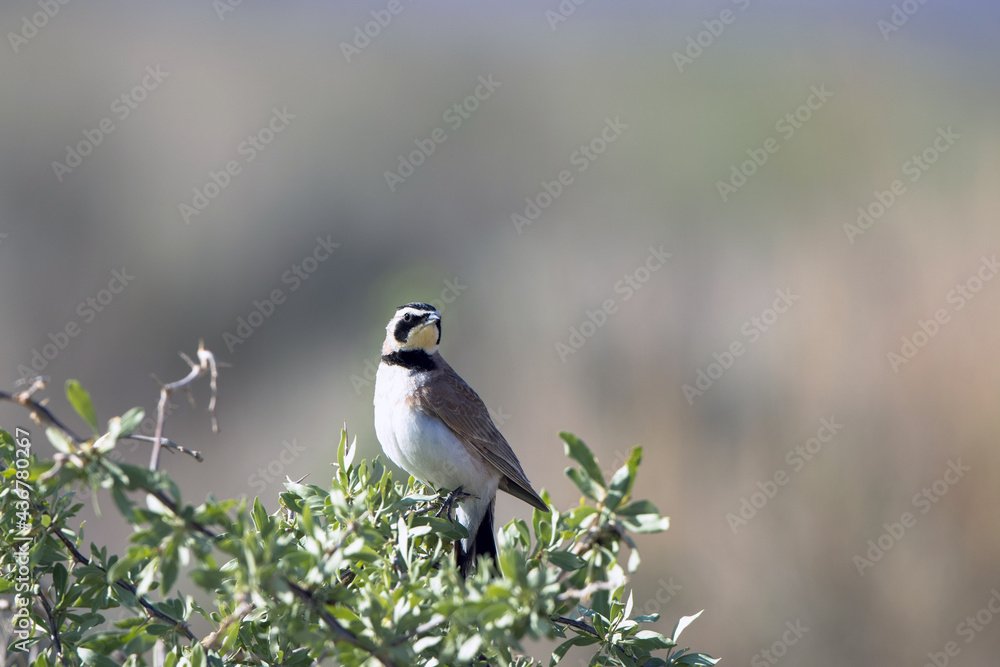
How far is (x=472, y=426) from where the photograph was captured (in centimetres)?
434

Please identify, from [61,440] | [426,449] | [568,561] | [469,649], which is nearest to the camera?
[61,440]

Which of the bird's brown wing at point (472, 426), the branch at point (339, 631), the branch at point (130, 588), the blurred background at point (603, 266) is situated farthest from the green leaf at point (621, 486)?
the blurred background at point (603, 266)

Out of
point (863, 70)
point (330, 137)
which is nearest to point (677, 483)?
point (863, 70)

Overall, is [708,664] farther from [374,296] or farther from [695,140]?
[695,140]

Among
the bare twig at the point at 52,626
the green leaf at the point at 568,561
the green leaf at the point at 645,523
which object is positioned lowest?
the bare twig at the point at 52,626

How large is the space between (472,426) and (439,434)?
0.18 meters

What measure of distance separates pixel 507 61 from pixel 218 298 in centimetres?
1192

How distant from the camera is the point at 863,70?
13.7m

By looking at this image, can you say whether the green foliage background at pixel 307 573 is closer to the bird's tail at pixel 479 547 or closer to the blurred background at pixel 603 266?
the bird's tail at pixel 479 547

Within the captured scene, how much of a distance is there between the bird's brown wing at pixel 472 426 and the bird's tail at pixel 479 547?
19cm

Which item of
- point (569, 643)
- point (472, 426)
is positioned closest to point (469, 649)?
point (569, 643)

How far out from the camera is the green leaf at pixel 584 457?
157cm

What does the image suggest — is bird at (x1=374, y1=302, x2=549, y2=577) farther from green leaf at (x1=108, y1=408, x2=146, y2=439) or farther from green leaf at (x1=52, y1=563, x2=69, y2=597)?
green leaf at (x1=108, y1=408, x2=146, y2=439)

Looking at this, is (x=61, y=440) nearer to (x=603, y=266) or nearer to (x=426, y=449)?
(x=426, y=449)
